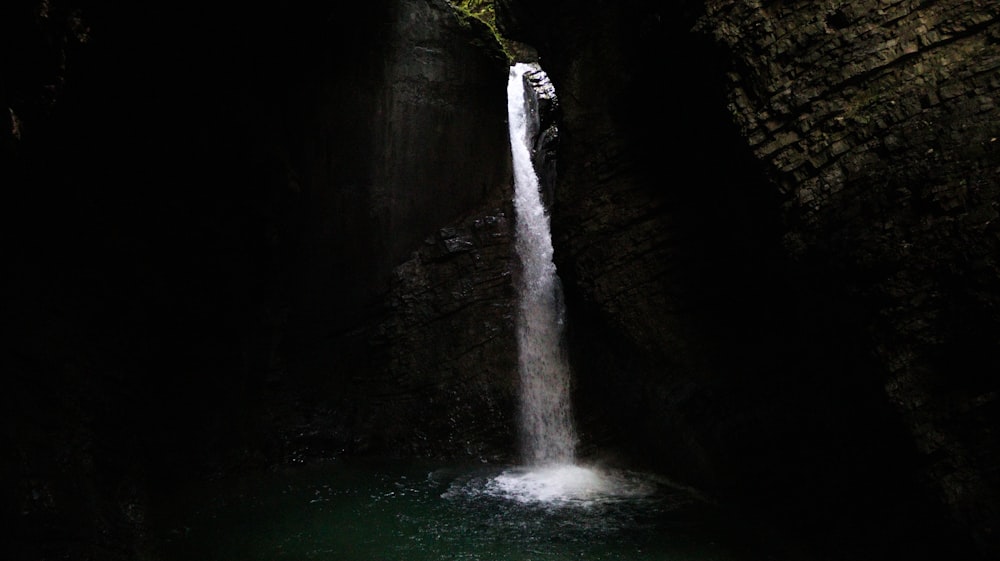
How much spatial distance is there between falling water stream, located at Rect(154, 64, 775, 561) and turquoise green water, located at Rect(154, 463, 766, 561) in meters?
0.02

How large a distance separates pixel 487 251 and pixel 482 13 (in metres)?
5.68

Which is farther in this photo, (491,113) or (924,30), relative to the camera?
(491,113)

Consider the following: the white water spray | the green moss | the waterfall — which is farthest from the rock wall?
the green moss

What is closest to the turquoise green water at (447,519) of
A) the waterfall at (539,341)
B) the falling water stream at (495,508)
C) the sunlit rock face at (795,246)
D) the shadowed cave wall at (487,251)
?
the falling water stream at (495,508)

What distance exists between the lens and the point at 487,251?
11883 mm

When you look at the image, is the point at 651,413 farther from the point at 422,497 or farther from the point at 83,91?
the point at 83,91

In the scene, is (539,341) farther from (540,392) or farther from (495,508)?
(495,508)

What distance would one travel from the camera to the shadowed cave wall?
5.07 meters

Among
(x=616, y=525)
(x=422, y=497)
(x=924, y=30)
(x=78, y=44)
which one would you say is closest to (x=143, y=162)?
(x=78, y=44)

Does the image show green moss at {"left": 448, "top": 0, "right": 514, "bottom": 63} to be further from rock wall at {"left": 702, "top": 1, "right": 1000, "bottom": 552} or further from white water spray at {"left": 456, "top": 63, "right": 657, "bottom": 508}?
rock wall at {"left": 702, "top": 1, "right": 1000, "bottom": 552}

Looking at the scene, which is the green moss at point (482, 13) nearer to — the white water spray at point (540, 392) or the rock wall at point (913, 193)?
the white water spray at point (540, 392)

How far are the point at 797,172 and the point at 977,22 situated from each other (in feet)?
5.39

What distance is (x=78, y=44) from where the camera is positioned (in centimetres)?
521

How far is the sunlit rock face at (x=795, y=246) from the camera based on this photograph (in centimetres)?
489
